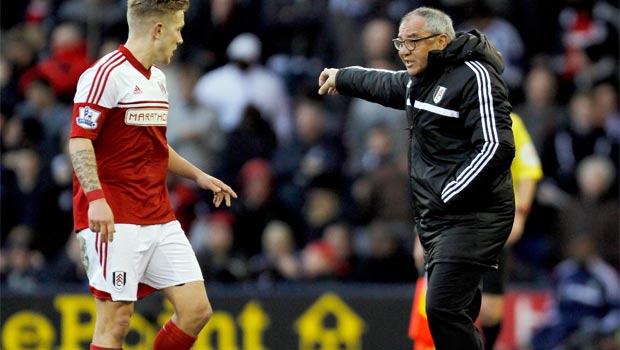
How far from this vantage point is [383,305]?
11648mm

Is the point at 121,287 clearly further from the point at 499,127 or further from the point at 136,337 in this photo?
the point at 136,337

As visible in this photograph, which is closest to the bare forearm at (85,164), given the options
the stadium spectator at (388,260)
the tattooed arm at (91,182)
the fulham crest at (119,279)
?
the tattooed arm at (91,182)

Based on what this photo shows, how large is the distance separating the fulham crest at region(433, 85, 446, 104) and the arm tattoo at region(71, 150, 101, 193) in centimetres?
192

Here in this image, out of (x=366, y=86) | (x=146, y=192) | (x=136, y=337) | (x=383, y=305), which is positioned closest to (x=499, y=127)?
(x=366, y=86)

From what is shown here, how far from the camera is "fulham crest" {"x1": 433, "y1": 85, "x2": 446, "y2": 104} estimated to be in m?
7.00

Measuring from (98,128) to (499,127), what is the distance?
7.13 ft

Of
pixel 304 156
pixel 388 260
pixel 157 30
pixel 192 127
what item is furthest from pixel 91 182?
pixel 192 127

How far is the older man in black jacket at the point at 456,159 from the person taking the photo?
22.6ft

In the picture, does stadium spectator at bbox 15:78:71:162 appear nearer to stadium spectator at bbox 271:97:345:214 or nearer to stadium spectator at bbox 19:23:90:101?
stadium spectator at bbox 19:23:90:101

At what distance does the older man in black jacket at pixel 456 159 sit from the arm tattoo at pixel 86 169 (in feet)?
6.08

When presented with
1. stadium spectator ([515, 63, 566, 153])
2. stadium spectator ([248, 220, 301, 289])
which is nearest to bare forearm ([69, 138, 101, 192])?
stadium spectator ([248, 220, 301, 289])

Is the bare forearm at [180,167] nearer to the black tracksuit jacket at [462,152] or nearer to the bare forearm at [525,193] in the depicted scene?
the black tracksuit jacket at [462,152]

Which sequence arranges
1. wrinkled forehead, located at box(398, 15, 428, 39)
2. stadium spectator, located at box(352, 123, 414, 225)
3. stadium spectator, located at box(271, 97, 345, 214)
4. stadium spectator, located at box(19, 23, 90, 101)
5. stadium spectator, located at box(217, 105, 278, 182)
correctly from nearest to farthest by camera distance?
1. wrinkled forehead, located at box(398, 15, 428, 39)
2. stadium spectator, located at box(352, 123, 414, 225)
3. stadium spectator, located at box(271, 97, 345, 214)
4. stadium spectator, located at box(217, 105, 278, 182)
5. stadium spectator, located at box(19, 23, 90, 101)

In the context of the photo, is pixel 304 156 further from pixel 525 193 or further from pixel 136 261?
pixel 136 261
